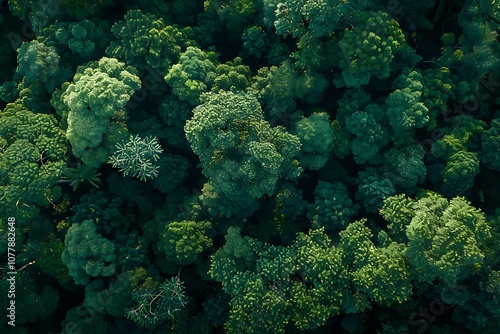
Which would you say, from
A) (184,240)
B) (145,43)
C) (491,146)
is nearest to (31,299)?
(184,240)

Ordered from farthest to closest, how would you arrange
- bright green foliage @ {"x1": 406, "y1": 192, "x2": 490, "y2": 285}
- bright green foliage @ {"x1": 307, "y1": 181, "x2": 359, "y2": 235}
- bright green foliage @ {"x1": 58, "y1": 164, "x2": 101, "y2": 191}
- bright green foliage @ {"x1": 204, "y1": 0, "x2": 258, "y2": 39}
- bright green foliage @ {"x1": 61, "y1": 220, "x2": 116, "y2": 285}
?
bright green foliage @ {"x1": 204, "y1": 0, "x2": 258, "y2": 39}
bright green foliage @ {"x1": 58, "y1": 164, "x2": 101, "y2": 191}
bright green foliage @ {"x1": 307, "y1": 181, "x2": 359, "y2": 235}
bright green foliage @ {"x1": 61, "y1": 220, "x2": 116, "y2": 285}
bright green foliage @ {"x1": 406, "y1": 192, "x2": 490, "y2": 285}

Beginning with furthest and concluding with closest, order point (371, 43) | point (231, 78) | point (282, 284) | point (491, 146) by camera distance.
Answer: point (231, 78), point (491, 146), point (371, 43), point (282, 284)

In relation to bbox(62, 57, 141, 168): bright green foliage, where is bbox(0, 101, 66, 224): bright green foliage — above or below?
below

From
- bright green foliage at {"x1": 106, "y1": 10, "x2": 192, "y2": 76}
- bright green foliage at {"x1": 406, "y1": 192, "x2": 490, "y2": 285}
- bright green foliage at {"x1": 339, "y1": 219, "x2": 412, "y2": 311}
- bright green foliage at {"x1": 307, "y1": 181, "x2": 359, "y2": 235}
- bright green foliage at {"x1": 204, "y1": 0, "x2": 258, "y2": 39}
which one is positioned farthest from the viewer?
bright green foliage at {"x1": 204, "y1": 0, "x2": 258, "y2": 39}

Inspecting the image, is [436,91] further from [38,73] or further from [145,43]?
[38,73]

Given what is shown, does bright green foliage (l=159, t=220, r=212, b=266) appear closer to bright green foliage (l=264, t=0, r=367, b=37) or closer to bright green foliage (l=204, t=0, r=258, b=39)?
bright green foliage (l=264, t=0, r=367, b=37)

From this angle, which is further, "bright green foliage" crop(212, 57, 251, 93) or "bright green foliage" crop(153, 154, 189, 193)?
"bright green foliage" crop(153, 154, 189, 193)

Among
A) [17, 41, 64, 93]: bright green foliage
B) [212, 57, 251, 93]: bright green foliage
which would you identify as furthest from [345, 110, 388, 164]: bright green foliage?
[17, 41, 64, 93]: bright green foliage

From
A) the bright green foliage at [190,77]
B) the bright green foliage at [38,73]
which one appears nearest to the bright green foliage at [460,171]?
the bright green foliage at [190,77]
